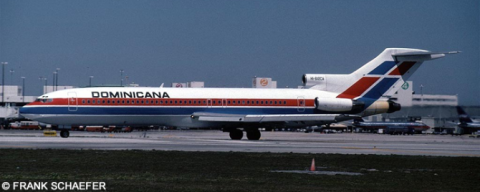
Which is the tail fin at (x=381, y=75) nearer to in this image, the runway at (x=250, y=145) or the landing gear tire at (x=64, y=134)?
the runway at (x=250, y=145)

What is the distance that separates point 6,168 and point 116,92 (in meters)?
34.7

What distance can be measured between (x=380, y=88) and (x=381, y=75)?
128 cm

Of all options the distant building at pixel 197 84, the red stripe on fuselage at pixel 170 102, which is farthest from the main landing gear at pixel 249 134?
the distant building at pixel 197 84

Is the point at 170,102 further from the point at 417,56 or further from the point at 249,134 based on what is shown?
the point at 417,56

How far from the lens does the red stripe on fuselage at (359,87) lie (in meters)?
67.8

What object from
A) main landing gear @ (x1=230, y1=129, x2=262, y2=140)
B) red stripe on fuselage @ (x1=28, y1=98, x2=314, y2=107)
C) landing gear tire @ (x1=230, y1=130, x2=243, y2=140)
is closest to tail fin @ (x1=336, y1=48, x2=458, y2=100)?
red stripe on fuselage @ (x1=28, y1=98, x2=314, y2=107)

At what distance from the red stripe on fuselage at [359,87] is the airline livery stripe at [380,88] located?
0.56 m

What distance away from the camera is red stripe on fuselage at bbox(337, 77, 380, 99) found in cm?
6781

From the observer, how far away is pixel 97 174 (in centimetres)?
2658

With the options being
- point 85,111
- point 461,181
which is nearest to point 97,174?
point 461,181

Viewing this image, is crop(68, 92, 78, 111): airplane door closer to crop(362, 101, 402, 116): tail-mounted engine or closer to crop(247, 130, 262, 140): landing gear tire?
crop(247, 130, 262, 140): landing gear tire

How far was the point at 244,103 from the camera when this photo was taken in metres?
65.8

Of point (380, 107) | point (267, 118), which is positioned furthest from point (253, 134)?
point (380, 107)

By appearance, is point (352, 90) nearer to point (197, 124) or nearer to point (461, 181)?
point (197, 124)
